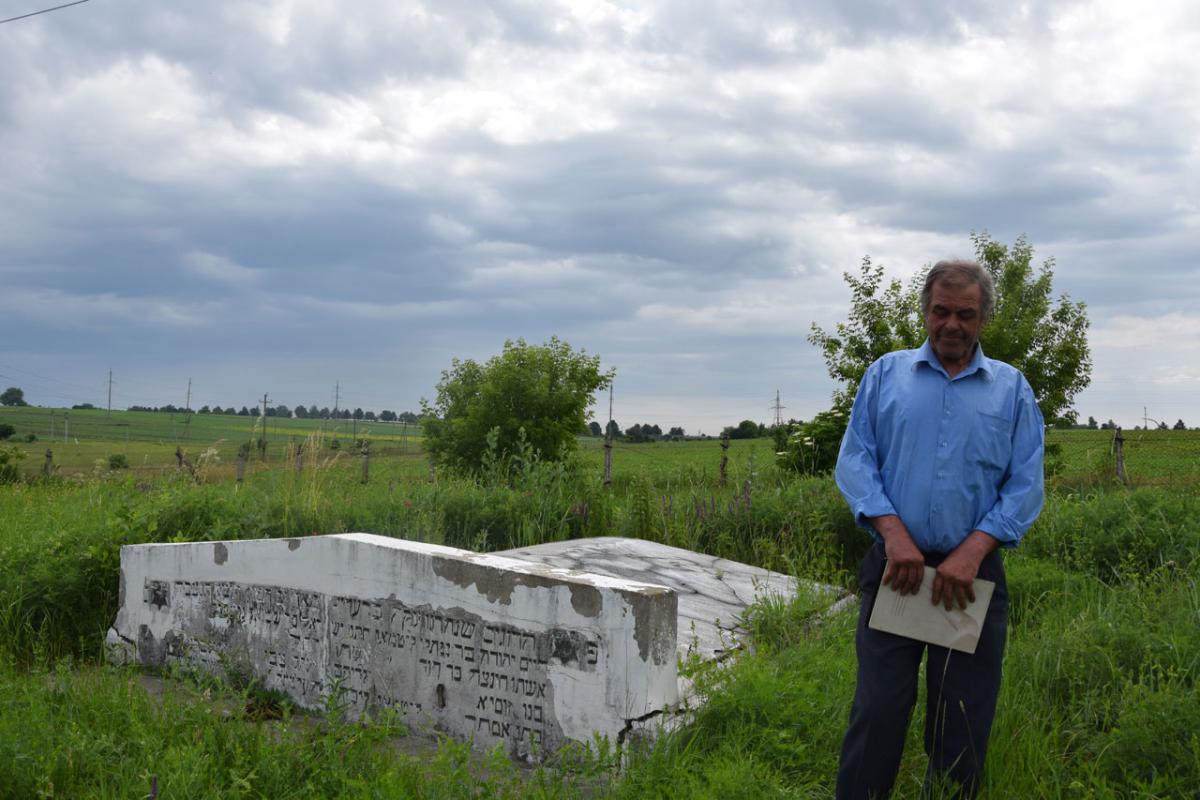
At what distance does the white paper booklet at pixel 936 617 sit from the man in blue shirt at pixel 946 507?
3 cm

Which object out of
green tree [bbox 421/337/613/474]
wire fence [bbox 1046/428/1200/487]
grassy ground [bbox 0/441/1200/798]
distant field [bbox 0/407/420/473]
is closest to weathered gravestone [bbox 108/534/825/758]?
grassy ground [bbox 0/441/1200/798]

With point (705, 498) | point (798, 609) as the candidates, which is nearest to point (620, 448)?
point (705, 498)

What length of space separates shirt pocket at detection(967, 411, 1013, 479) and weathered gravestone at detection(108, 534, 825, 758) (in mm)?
1698

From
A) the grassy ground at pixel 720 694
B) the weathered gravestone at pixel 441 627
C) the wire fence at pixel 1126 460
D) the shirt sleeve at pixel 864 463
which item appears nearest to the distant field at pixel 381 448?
the wire fence at pixel 1126 460

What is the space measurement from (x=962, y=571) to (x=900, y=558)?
0.63ft

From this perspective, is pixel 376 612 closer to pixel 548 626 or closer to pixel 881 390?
pixel 548 626

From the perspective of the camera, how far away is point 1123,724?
14.1 ft

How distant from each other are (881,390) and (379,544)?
315 centimetres

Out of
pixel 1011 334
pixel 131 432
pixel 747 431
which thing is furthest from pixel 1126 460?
pixel 131 432

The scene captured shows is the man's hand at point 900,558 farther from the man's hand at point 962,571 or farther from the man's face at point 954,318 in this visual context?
the man's face at point 954,318

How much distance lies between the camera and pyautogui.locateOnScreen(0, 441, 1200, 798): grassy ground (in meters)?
4.13

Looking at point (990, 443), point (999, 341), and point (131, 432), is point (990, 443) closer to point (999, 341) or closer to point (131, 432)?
point (999, 341)

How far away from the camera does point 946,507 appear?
334cm

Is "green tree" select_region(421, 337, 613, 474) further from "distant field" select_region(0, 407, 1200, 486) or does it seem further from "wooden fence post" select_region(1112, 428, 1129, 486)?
"wooden fence post" select_region(1112, 428, 1129, 486)
